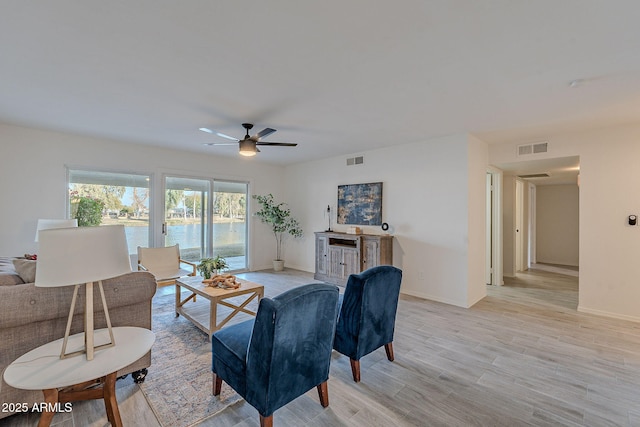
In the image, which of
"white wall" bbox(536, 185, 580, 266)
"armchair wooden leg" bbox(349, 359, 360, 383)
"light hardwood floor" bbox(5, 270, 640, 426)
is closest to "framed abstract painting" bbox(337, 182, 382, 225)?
"light hardwood floor" bbox(5, 270, 640, 426)

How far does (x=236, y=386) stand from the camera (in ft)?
6.23

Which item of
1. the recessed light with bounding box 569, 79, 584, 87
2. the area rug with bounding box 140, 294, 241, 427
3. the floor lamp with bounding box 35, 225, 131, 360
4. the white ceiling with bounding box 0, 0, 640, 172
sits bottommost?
the area rug with bounding box 140, 294, 241, 427

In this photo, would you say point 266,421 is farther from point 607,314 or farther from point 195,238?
point 195,238

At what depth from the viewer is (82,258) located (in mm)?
1580

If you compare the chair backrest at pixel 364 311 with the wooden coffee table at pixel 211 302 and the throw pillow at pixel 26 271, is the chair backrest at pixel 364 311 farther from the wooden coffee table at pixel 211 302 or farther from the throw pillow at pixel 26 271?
the throw pillow at pixel 26 271

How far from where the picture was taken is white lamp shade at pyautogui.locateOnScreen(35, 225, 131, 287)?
150 centimetres

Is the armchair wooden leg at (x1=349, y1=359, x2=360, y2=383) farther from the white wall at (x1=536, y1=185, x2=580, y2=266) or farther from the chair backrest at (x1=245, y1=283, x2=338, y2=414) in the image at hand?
the white wall at (x1=536, y1=185, x2=580, y2=266)

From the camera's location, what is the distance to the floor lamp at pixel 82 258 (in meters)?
1.50

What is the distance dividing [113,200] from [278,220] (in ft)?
10.6

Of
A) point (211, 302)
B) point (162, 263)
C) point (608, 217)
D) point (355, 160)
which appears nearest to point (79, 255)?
point (211, 302)

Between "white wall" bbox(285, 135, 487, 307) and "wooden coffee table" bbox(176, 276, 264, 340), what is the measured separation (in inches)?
110

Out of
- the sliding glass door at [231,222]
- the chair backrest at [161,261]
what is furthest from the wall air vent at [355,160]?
the chair backrest at [161,261]

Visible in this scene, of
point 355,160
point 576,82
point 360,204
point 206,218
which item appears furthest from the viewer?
point 206,218

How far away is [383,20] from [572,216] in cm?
879
